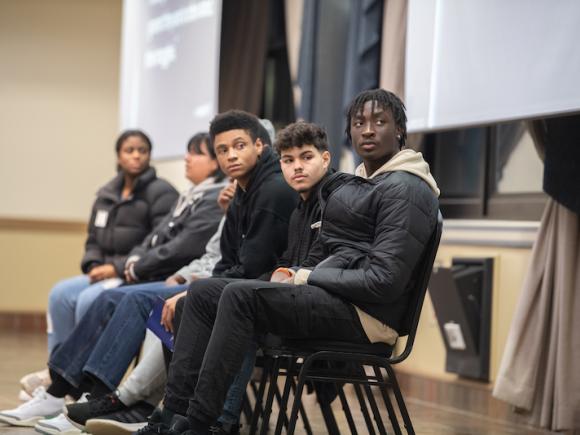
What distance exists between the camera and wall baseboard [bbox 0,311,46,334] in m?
7.76

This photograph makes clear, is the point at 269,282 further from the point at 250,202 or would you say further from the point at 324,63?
the point at 324,63

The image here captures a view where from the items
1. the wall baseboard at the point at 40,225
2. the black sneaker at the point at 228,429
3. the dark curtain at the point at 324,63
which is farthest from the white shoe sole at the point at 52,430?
the wall baseboard at the point at 40,225

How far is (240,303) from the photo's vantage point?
2.44m

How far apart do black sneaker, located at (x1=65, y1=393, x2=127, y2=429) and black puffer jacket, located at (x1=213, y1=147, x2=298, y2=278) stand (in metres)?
0.55

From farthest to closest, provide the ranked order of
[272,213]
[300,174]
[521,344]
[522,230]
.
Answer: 1. [522,230]
2. [521,344]
3. [272,213]
4. [300,174]

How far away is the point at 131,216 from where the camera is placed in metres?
4.57

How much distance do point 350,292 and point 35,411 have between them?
5.12ft

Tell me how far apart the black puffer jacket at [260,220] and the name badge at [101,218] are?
1.55m

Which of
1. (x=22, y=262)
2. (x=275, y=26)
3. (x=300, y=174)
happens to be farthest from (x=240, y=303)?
(x=22, y=262)

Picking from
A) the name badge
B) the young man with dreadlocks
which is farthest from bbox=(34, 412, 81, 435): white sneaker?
the name badge

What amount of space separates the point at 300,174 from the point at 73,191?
5429 millimetres

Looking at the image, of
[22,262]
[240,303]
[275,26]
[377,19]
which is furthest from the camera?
[22,262]

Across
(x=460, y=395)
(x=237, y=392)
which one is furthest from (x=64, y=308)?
(x=460, y=395)

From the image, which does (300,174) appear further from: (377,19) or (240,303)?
(377,19)
